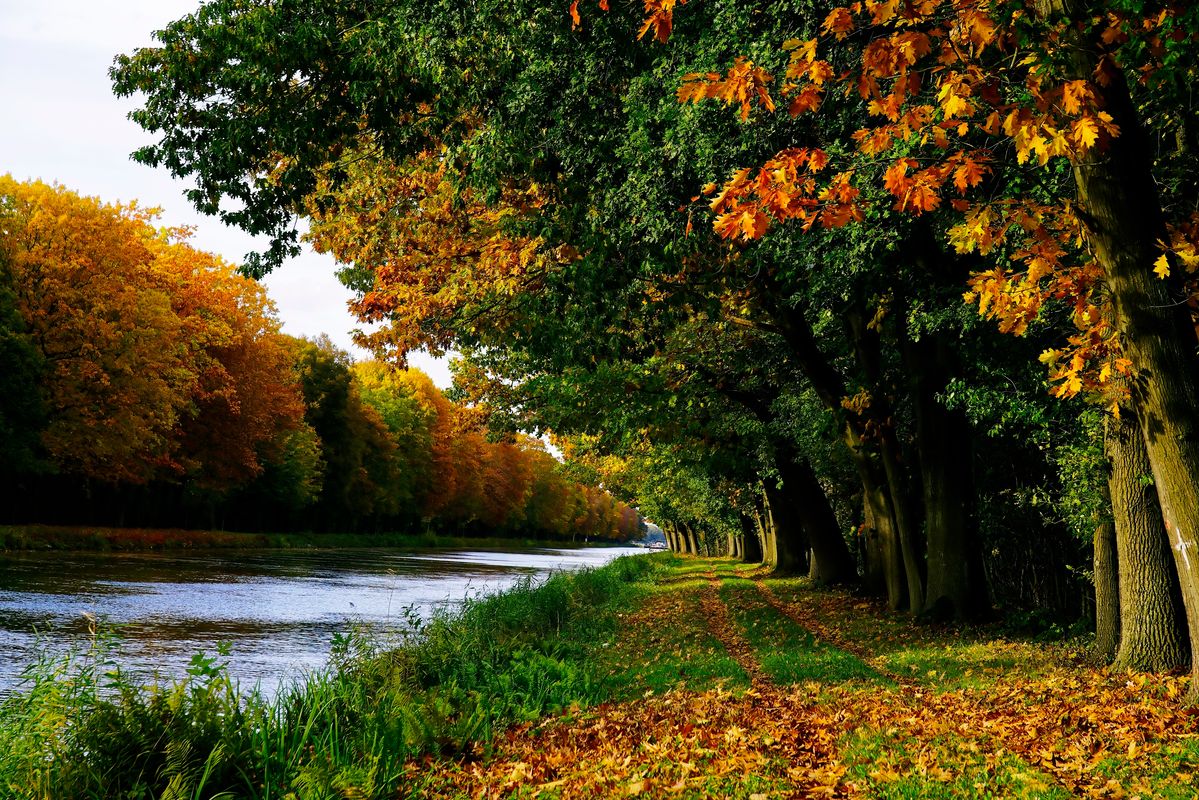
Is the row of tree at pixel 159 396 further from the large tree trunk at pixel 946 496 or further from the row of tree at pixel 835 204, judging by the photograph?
the large tree trunk at pixel 946 496

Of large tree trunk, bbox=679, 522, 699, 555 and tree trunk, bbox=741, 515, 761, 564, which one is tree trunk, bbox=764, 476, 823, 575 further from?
large tree trunk, bbox=679, 522, 699, 555

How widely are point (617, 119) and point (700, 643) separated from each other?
8.23 meters

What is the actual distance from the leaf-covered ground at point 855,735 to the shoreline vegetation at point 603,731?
2 centimetres

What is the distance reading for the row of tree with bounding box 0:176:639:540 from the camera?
117ft

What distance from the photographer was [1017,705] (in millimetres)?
8703

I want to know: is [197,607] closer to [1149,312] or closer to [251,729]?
[251,729]

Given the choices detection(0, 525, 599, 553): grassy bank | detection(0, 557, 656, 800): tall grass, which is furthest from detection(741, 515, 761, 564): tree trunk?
detection(0, 557, 656, 800): tall grass

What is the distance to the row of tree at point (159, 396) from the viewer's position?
3575cm

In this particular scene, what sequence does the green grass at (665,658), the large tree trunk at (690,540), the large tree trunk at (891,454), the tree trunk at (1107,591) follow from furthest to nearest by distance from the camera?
the large tree trunk at (690,540) < the large tree trunk at (891,454) < the tree trunk at (1107,591) < the green grass at (665,658)

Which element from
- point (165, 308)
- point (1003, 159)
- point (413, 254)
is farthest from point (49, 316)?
point (1003, 159)

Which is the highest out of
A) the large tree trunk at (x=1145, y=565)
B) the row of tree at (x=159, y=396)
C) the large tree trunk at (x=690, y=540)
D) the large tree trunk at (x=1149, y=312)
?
the row of tree at (x=159, y=396)

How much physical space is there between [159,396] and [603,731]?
34.7 metres

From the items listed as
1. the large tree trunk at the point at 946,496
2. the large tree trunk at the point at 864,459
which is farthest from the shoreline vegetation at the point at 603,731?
the large tree trunk at the point at 864,459

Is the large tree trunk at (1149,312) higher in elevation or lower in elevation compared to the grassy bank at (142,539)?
higher
